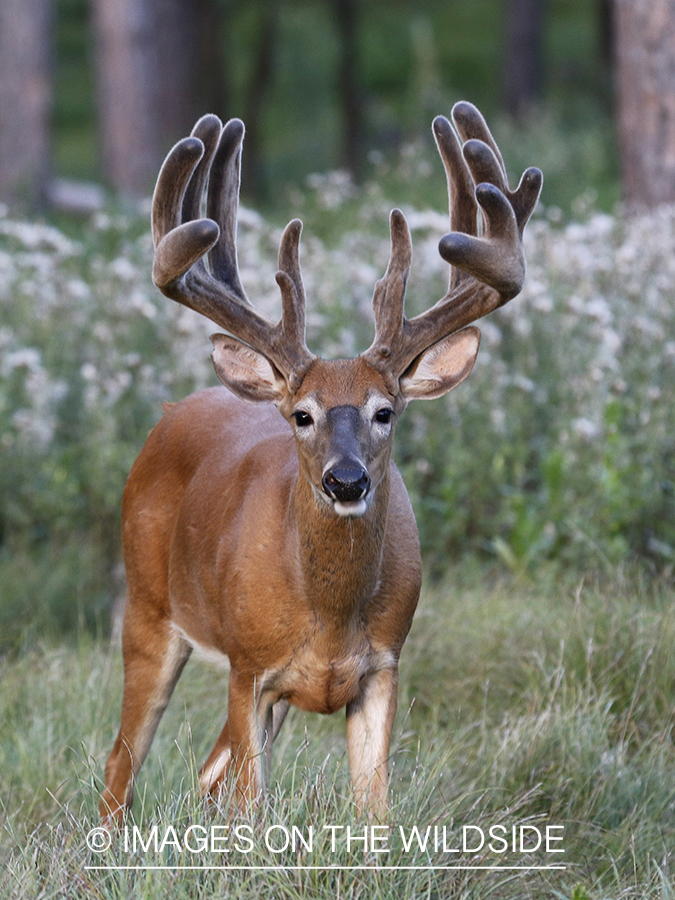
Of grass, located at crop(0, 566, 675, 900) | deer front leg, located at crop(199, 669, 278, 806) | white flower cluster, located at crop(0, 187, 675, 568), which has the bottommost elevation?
grass, located at crop(0, 566, 675, 900)

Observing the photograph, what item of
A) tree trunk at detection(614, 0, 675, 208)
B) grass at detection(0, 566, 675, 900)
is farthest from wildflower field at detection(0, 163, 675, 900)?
tree trunk at detection(614, 0, 675, 208)

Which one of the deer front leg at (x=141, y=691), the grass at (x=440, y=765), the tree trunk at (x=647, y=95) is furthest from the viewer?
the tree trunk at (x=647, y=95)

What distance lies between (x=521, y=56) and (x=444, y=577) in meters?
14.4

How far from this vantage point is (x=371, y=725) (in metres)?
3.63

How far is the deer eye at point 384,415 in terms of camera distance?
348cm

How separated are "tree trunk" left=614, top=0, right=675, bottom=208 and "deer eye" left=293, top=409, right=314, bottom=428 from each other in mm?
5469

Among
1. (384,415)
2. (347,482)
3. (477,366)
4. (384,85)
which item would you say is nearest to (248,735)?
(347,482)

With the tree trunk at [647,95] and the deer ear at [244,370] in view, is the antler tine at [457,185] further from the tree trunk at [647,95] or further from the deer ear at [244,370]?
the tree trunk at [647,95]

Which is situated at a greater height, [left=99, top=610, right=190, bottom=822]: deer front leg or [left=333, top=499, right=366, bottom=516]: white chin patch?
[left=333, top=499, right=366, bottom=516]: white chin patch

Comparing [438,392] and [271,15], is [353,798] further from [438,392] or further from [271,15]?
[271,15]

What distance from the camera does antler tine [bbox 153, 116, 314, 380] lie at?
3592 mm

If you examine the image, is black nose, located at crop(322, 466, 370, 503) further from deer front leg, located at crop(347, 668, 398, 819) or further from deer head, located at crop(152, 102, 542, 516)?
deer front leg, located at crop(347, 668, 398, 819)
